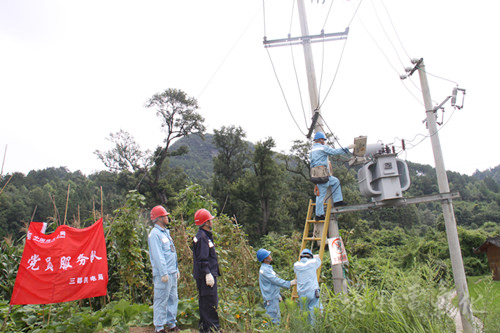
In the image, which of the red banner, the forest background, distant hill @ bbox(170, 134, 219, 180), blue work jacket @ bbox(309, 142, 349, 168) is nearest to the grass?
the forest background

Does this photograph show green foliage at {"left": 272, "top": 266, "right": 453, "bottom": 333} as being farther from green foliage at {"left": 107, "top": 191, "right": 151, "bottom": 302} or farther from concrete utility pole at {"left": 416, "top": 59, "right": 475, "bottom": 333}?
green foliage at {"left": 107, "top": 191, "right": 151, "bottom": 302}

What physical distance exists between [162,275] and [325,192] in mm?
3443

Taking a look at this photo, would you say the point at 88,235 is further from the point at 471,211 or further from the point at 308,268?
the point at 471,211

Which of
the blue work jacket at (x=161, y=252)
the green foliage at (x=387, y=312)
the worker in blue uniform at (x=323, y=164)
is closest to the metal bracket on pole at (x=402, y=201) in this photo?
the worker in blue uniform at (x=323, y=164)

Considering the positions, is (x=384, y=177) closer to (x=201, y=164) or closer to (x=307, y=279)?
(x=307, y=279)

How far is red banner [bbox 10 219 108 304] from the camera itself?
4.90m

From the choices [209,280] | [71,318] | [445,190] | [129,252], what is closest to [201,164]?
[129,252]

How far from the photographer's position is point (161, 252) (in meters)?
5.11

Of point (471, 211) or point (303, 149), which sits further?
point (471, 211)

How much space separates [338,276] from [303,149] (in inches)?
1179

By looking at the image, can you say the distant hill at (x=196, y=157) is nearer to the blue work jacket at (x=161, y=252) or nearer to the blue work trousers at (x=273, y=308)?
the blue work trousers at (x=273, y=308)

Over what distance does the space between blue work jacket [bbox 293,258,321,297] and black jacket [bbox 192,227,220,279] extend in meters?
1.40

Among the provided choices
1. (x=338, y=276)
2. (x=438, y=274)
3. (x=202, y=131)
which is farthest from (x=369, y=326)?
(x=202, y=131)

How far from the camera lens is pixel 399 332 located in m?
2.67
